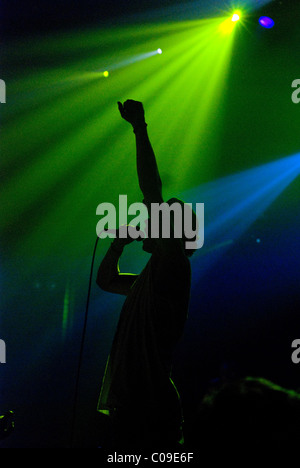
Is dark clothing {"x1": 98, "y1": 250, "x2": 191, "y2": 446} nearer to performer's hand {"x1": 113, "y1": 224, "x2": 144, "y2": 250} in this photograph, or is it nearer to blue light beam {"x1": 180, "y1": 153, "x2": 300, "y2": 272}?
performer's hand {"x1": 113, "y1": 224, "x2": 144, "y2": 250}

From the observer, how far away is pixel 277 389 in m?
0.55

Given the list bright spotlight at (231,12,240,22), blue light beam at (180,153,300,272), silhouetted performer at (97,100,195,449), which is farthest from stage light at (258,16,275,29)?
silhouetted performer at (97,100,195,449)

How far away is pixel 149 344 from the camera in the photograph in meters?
1.10

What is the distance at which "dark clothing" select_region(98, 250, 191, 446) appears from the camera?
1012 millimetres

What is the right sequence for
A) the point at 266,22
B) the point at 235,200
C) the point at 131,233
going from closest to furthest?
the point at 131,233
the point at 266,22
the point at 235,200

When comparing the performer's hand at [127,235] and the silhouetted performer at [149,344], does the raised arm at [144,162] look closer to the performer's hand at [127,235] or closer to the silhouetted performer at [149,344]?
the silhouetted performer at [149,344]

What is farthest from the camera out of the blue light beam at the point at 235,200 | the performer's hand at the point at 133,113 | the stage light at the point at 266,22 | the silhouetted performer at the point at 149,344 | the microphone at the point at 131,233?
the blue light beam at the point at 235,200

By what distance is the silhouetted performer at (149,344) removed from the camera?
3.31 feet

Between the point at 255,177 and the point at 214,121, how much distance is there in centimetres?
104

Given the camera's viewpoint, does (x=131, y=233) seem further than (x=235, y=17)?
No

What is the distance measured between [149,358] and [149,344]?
4 cm

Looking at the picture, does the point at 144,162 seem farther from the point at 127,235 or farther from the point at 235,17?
the point at 235,17

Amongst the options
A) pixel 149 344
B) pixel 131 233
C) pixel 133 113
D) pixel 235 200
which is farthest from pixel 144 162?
pixel 235 200

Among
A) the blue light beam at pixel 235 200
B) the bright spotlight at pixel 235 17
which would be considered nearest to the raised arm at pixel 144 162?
the bright spotlight at pixel 235 17
